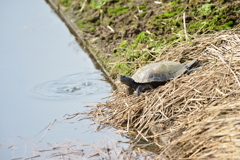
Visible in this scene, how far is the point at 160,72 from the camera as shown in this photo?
5.81m

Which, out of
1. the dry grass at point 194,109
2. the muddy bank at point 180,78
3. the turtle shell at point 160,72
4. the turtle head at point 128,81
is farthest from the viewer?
the turtle head at point 128,81

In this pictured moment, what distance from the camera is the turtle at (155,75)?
18.9 feet

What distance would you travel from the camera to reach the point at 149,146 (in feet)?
16.8

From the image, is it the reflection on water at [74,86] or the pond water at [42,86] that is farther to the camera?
the reflection on water at [74,86]

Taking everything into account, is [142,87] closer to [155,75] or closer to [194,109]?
[155,75]

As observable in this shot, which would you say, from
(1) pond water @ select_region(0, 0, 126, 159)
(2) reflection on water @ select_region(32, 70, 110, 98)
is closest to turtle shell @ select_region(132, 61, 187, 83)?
(1) pond water @ select_region(0, 0, 126, 159)

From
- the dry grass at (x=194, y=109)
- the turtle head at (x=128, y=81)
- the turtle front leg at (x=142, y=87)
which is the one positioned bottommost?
the dry grass at (x=194, y=109)

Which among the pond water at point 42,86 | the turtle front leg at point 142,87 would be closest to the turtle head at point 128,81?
the turtle front leg at point 142,87

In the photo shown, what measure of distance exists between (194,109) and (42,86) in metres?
3.89

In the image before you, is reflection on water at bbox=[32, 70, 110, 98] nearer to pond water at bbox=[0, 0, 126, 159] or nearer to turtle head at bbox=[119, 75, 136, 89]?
pond water at bbox=[0, 0, 126, 159]

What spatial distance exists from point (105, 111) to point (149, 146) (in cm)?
130

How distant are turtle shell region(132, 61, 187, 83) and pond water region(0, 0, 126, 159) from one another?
105 centimetres

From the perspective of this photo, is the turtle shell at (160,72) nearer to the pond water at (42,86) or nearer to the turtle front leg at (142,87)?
the turtle front leg at (142,87)

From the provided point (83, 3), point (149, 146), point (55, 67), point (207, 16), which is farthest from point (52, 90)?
point (83, 3)
